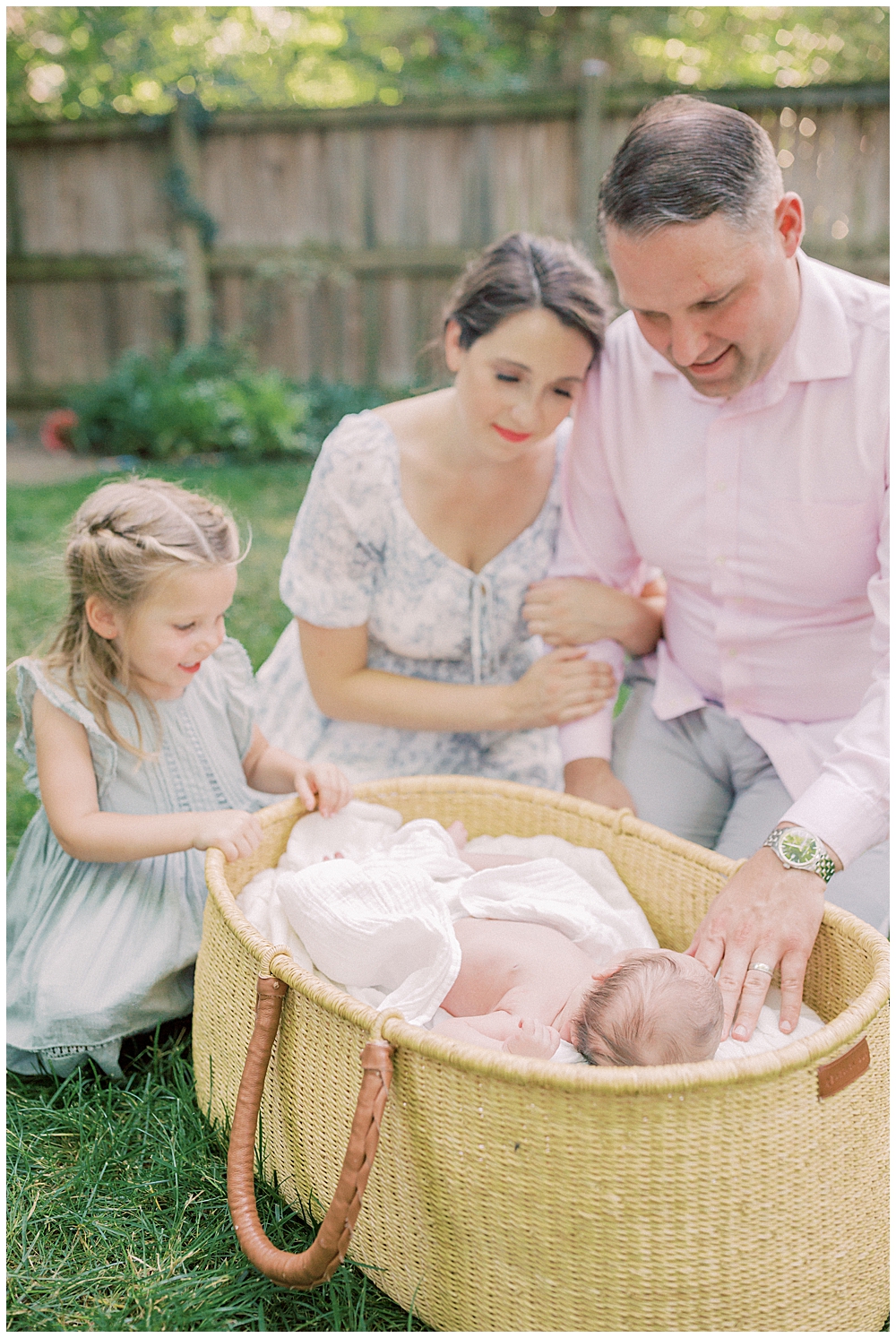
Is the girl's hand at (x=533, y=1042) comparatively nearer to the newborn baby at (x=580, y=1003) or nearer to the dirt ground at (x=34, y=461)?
the newborn baby at (x=580, y=1003)

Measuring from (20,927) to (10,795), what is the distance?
86cm

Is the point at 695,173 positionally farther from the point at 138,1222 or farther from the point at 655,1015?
the point at 138,1222

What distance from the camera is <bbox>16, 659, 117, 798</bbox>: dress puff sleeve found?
74.2 inches

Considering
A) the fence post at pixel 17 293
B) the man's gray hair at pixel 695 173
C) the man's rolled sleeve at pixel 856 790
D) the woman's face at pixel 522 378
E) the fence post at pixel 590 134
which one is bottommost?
the man's rolled sleeve at pixel 856 790

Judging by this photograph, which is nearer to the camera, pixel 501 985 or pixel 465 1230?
pixel 465 1230

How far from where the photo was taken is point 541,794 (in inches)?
83.7

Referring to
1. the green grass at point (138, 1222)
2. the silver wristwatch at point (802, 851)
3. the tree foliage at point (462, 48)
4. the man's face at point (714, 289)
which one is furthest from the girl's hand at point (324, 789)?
the tree foliage at point (462, 48)

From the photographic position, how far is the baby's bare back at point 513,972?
1.60 meters

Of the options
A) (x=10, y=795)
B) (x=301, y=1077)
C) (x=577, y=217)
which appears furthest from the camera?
(x=577, y=217)

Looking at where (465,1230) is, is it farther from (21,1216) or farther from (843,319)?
(843,319)

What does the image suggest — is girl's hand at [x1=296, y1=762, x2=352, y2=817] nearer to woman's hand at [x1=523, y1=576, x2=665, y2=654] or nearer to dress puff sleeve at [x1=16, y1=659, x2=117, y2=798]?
dress puff sleeve at [x1=16, y1=659, x2=117, y2=798]

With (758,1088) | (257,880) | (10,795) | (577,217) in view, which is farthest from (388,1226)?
(577,217)

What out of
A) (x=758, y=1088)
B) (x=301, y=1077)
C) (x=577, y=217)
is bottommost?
(x=301, y=1077)

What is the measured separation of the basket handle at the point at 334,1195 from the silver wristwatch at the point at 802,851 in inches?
26.9
